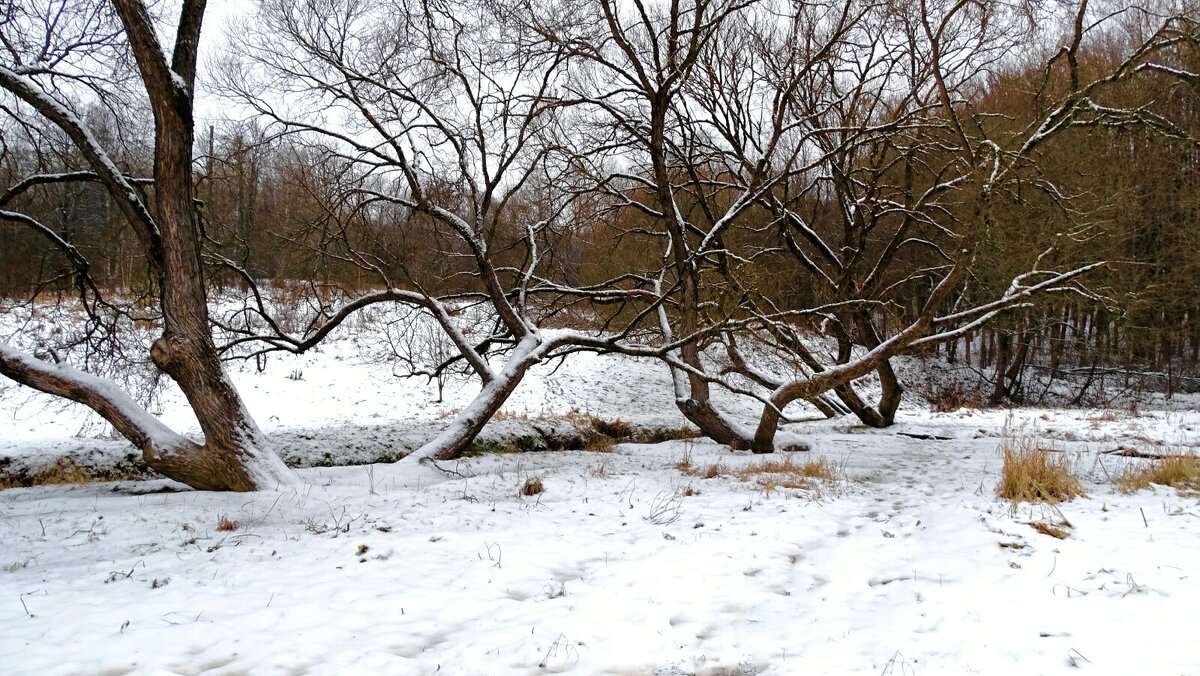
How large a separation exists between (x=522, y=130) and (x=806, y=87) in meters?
5.74

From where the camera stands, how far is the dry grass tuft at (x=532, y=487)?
5.92m

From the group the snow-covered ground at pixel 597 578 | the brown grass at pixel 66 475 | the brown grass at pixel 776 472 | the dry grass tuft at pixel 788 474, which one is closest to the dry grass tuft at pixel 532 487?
the snow-covered ground at pixel 597 578

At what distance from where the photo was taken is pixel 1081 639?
264 cm

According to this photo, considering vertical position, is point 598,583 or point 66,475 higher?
point 66,475

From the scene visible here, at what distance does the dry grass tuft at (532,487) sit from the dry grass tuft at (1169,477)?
4856mm

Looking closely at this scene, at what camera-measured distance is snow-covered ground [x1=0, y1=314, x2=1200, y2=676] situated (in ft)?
8.85

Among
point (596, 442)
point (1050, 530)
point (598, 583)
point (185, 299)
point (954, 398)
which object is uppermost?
point (185, 299)

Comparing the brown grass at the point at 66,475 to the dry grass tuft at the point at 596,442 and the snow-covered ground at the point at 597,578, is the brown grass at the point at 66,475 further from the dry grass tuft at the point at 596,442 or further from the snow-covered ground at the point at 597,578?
the dry grass tuft at the point at 596,442

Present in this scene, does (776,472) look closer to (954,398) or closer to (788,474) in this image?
(788,474)

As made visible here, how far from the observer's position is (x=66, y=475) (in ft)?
25.5

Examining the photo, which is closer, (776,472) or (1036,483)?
(1036,483)

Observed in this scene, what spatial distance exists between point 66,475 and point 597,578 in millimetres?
7667

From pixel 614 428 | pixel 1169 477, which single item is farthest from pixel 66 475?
pixel 1169 477

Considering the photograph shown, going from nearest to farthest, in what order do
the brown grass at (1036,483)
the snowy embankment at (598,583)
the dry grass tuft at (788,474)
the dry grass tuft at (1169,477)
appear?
the snowy embankment at (598,583)
the brown grass at (1036,483)
the dry grass tuft at (1169,477)
the dry grass tuft at (788,474)
